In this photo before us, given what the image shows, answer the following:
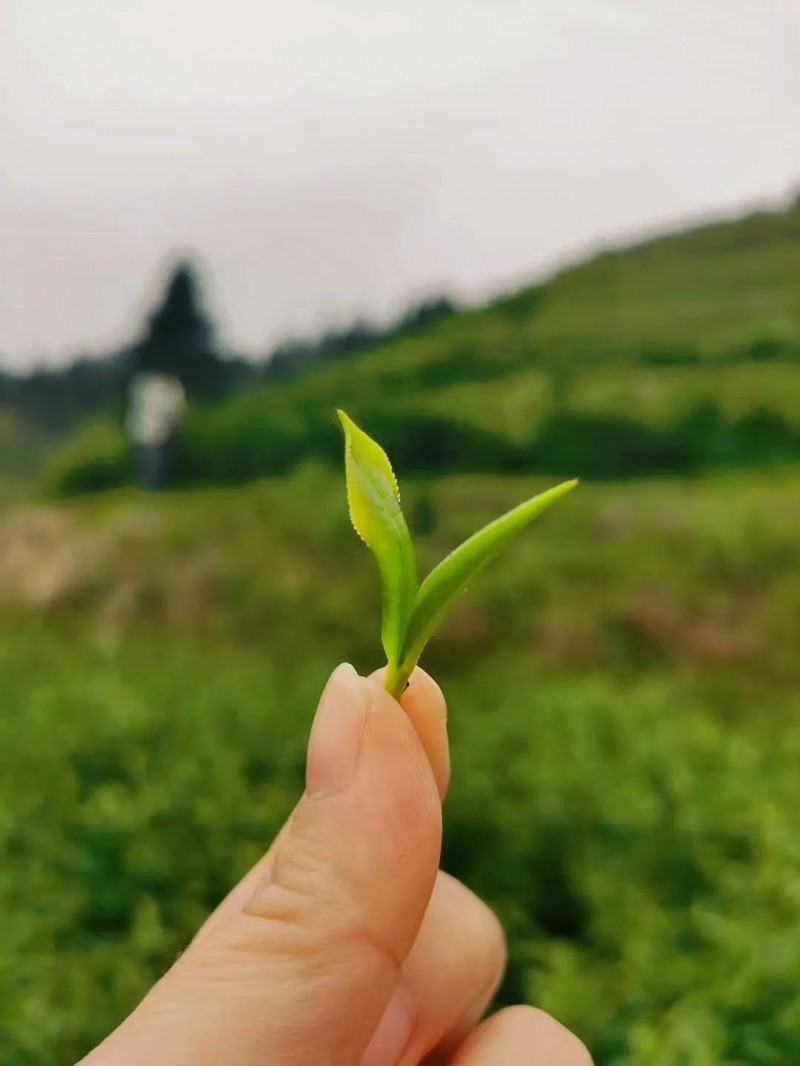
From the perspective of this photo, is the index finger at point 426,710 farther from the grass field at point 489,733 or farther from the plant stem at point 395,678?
the grass field at point 489,733

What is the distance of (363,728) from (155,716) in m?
0.83

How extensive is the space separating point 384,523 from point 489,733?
768 mm

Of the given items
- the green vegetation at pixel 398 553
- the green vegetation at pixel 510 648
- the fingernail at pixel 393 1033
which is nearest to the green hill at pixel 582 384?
the green vegetation at pixel 510 648

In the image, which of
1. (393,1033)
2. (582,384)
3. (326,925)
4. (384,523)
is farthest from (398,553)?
(582,384)

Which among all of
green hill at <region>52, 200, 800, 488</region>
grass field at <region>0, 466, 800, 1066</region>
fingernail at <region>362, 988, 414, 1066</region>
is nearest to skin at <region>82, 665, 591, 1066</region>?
fingernail at <region>362, 988, 414, 1066</region>

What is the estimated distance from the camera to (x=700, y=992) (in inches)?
25.2

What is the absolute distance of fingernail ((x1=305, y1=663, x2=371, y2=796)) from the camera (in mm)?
310

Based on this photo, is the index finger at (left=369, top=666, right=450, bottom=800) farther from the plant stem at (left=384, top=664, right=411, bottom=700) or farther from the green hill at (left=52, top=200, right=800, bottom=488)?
the green hill at (left=52, top=200, right=800, bottom=488)

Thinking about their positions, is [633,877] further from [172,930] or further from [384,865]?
[384,865]

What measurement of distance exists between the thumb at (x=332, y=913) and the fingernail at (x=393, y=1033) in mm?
Result: 118

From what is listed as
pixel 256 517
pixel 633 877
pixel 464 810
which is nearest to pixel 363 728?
pixel 633 877

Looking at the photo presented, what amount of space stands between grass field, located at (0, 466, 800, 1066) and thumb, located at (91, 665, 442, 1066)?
0.32m

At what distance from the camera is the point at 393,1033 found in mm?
441

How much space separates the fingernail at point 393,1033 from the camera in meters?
0.43
